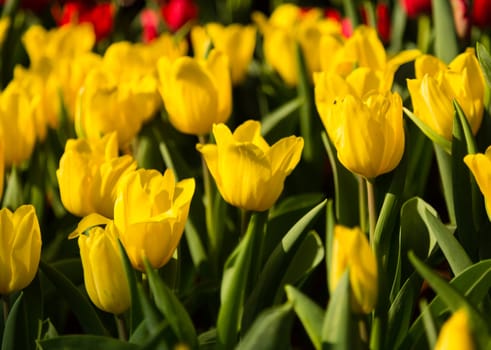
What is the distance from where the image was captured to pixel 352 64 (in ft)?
5.21

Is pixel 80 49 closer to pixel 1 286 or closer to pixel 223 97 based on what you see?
pixel 223 97

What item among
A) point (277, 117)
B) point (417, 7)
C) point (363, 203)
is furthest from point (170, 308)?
point (417, 7)

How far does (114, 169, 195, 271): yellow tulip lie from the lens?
108 cm

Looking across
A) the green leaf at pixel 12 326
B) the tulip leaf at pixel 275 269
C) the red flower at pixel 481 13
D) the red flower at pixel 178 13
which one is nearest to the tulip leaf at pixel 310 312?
the tulip leaf at pixel 275 269

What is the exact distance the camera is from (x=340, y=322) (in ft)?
2.85

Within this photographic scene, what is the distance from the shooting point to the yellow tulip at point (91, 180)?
1.25 m

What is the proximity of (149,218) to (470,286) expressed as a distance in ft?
1.23

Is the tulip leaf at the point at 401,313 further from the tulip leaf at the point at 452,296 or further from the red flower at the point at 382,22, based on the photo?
the red flower at the point at 382,22

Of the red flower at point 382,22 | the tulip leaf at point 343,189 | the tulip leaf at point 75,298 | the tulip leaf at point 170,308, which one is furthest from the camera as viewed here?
the red flower at point 382,22

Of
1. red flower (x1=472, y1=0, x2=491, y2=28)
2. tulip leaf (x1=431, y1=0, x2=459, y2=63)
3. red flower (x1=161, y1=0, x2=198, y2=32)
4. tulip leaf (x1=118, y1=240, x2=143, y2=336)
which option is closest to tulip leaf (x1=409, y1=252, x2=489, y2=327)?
tulip leaf (x1=118, y1=240, x2=143, y2=336)

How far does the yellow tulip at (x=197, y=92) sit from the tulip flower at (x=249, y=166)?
261mm

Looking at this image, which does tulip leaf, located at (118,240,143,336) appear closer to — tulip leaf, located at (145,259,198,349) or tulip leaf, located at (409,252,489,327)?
tulip leaf, located at (145,259,198,349)

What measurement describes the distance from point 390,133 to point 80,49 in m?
1.18

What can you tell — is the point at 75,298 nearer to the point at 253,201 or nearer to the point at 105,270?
the point at 105,270
